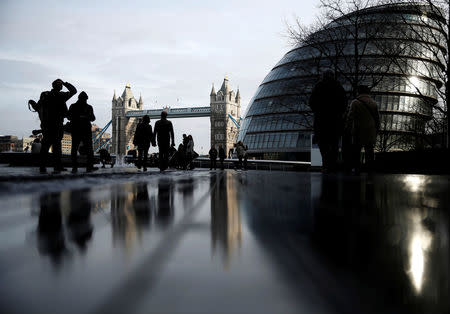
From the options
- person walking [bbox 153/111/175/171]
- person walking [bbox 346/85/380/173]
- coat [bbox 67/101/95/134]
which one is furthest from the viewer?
person walking [bbox 153/111/175/171]

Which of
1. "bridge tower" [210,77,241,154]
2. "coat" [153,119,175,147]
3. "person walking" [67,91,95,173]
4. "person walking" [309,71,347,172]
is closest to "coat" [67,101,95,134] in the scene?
"person walking" [67,91,95,173]

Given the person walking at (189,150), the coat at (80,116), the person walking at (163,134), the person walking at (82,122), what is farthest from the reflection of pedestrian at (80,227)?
the person walking at (189,150)

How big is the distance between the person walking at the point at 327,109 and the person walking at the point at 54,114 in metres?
5.03

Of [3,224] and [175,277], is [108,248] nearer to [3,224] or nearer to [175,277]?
[175,277]

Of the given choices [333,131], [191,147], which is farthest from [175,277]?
[191,147]

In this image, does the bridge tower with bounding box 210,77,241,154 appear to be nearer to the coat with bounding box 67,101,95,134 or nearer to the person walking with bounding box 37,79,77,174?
the coat with bounding box 67,101,95,134

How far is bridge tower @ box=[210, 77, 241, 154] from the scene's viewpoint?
97312mm

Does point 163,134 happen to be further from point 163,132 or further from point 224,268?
point 224,268

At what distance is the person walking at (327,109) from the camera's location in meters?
7.09

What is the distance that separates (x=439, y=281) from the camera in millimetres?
537

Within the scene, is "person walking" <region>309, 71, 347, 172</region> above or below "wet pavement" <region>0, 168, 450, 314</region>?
above

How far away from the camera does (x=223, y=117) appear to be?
97812 millimetres

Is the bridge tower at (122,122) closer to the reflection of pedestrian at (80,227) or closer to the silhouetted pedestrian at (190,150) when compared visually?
the silhouetted pedestrian at (190,150)

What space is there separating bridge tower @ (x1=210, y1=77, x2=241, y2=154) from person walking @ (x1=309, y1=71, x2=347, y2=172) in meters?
88.9
